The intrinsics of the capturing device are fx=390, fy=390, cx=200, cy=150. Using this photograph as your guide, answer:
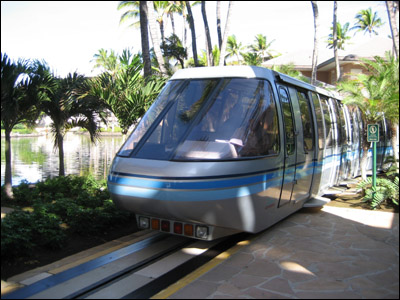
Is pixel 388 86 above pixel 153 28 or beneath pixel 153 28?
beneath

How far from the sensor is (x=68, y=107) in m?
9.92

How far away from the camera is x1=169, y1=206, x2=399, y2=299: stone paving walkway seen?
443 centimetres

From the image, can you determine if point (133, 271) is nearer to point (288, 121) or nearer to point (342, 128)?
point (288, 121)

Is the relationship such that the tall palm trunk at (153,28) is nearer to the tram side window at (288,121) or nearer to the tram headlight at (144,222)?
the tram side window at (288,121)

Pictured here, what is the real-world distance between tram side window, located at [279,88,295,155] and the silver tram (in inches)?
0.7

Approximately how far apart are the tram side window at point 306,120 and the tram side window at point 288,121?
0.74 m

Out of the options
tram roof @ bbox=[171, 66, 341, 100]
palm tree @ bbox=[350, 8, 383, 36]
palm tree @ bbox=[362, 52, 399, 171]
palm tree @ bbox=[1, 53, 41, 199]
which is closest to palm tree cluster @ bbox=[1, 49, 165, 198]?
palm tree @ bbox=[1, 53, 41, 199]

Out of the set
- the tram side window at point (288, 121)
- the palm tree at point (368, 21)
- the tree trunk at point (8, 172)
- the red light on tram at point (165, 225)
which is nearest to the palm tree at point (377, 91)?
the tram side window at point (288, 121)

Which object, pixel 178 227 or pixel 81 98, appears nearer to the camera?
pixel 178 227

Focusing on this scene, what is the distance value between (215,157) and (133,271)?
1870 mm

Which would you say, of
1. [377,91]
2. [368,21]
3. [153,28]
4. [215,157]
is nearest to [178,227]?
[215,157]

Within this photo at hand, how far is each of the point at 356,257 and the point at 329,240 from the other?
819mm

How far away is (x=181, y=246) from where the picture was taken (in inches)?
246

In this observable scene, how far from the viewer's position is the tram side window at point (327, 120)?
357 inches
